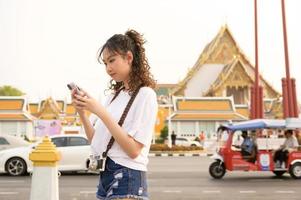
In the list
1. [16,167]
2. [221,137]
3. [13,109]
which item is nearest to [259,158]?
[221,137]

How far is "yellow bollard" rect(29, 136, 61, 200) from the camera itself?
20.3 feet

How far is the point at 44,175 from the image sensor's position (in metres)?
6.18

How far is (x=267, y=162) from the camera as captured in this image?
1498cm

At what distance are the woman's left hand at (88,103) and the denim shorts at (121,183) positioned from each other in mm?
297

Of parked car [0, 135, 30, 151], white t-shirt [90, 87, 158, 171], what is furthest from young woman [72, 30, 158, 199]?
parked car [0, 135, 30, 151]

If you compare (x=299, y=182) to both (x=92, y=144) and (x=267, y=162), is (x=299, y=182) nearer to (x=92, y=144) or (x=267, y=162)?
(x=267, y=162)

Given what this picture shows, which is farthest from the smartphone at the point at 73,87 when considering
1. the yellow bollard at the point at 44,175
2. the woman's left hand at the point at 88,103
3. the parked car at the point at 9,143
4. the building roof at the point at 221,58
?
the building roof at the point at 221,58

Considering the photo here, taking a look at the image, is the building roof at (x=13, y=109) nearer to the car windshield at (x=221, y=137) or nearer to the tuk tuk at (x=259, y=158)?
the car windshield at (x=221, y=137)

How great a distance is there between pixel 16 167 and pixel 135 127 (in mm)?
12877

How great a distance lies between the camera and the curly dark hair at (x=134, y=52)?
2.94 m

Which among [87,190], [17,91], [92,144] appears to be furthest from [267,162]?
[17,91]

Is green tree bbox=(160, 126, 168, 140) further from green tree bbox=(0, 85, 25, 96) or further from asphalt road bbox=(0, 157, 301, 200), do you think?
green tree bbox=(0, 85, 25, 96)

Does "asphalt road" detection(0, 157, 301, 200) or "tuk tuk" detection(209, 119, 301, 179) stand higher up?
"tuk tuk" detection(209, 119, 301, 179)

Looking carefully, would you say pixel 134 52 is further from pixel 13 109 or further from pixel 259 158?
pixel 13 109
